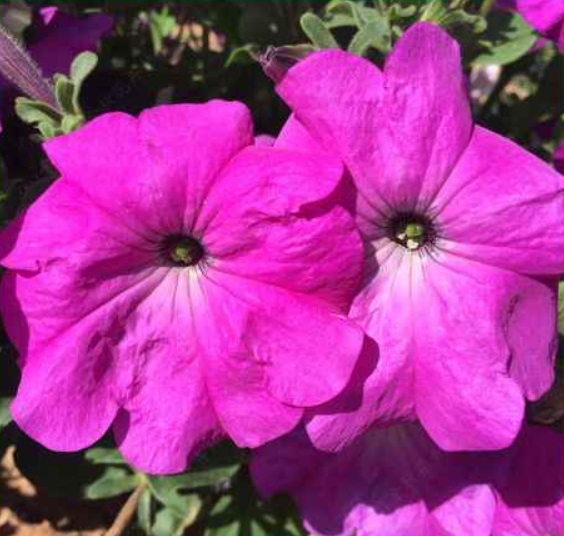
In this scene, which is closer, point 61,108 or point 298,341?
point 298,341

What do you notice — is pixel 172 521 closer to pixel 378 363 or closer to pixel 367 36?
pixel 378 363

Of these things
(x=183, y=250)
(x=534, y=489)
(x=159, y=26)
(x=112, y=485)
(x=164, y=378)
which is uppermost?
(x=183, y=250)

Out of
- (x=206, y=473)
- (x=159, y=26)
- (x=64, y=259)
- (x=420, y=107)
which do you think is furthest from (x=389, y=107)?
(x=159, y=26)

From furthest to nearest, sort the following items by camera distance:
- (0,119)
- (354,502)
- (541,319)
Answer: (354,502) < (0,119) < (541,319)

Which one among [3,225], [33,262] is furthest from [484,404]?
[3,225]

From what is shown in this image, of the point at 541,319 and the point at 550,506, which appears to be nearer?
the point at 541,319

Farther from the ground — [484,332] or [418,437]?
[484,332]

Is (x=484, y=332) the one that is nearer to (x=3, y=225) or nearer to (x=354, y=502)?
(x=354, y=502)
